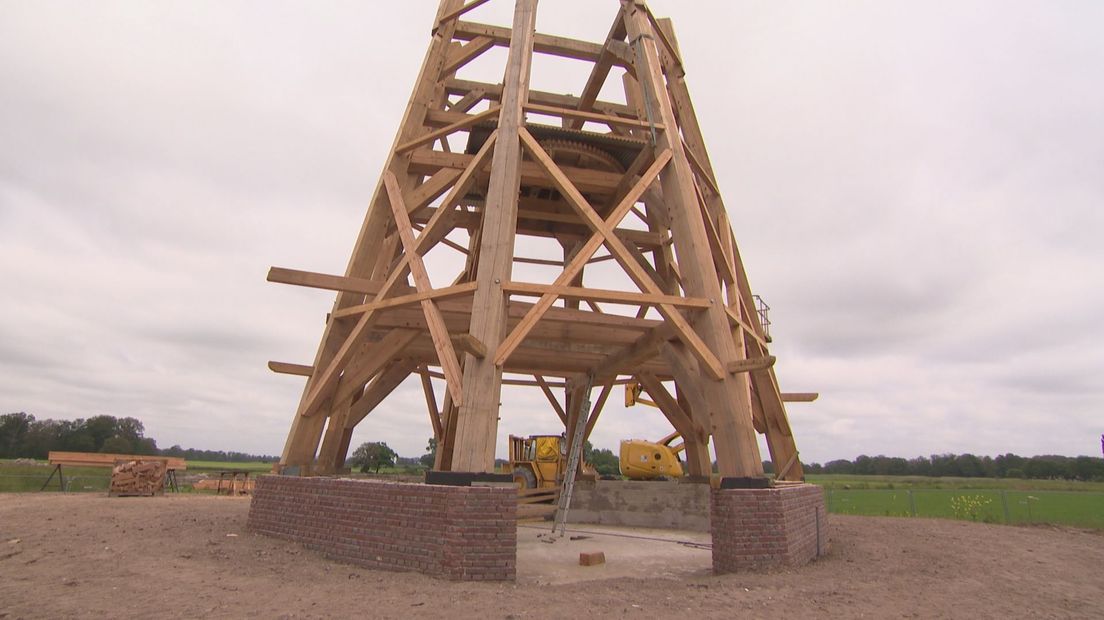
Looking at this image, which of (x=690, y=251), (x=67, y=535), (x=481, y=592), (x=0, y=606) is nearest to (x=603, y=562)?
(x=481, y=592)

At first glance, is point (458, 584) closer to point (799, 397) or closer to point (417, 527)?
point (417, 527)

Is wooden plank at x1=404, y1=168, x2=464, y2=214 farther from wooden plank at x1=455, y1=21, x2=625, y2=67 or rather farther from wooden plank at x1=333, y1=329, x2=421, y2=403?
wooden plank at x1=455, y1=21, x2=625, y2=67

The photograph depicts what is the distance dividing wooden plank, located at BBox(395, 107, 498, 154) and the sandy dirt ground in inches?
281

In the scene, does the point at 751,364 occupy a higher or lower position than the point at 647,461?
higher

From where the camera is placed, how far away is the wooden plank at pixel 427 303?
824 cm

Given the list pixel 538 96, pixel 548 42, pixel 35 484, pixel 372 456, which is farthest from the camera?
pixel 372 456

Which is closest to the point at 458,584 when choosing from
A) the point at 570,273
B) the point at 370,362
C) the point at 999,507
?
the point at 570,273

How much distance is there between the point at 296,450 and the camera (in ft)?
33.4

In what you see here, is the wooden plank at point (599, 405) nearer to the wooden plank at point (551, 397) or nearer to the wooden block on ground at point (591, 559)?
the wooden plank at point (551, 397)

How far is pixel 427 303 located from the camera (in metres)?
9.23

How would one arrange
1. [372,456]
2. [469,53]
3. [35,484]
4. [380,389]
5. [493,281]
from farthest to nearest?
[372,456], [35,484], [380,389], [469,53], [493,281]

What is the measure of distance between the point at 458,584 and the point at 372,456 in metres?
37.4

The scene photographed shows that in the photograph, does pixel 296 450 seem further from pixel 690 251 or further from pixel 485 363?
pixel 690 251

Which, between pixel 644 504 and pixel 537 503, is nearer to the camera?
pixel 644 504
